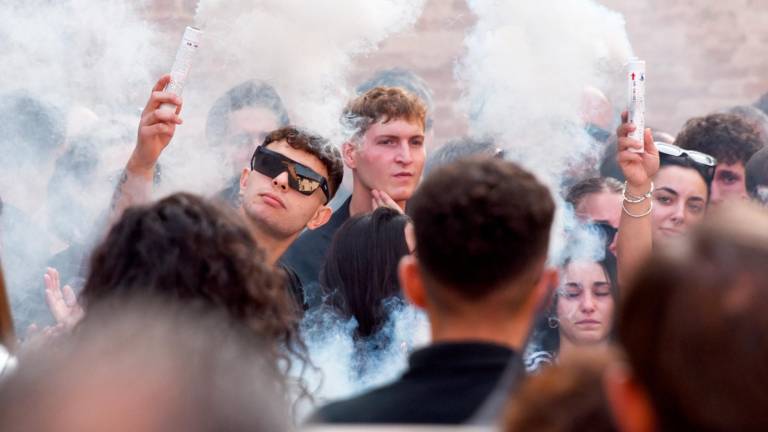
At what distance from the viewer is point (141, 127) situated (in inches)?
133

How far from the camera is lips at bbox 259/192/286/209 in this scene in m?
3.58

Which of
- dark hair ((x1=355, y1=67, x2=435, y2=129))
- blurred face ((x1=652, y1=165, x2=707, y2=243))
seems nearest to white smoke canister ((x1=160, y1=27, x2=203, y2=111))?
dark hair ((x1=355, y1=67, x2=435, y2=129))

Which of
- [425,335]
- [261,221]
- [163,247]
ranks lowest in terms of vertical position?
[425,335]

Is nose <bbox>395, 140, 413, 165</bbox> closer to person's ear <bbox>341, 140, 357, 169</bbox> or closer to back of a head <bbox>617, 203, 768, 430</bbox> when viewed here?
person's ear <bbox>341, 140, 357, 169</bbox>

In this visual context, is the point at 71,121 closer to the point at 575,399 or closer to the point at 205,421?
the point at 205,421

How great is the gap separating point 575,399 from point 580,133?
3.15 meters

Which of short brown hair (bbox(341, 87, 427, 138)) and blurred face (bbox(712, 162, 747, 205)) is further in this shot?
blurred face (bbox(712, 162, 747, 205))

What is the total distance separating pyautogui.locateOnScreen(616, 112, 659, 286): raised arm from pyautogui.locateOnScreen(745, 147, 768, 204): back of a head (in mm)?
904

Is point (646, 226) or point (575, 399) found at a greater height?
point (575, 399)

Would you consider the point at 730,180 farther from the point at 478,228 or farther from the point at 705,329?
the point at 705,329

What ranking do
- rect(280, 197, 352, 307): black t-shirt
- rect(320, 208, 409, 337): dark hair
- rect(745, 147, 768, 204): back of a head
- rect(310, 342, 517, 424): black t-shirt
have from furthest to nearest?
1. rect(745, 147, 768, 204): back of a head
2. rect(280, 197, 352, 307): black t-shirt
3. rect(320, 208, 409, 337): dark hair
4. rect(310, 342, 517, 424): black t-shirt

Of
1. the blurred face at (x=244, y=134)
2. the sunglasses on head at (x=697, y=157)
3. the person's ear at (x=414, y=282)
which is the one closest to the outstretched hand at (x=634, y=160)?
the sunglasses on head at (x=697, y=157)

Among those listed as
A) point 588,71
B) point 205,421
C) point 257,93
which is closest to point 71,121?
point 257,93

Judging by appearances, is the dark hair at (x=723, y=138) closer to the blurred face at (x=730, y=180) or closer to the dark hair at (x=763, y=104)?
the blurred face at (x=730, y=180)
